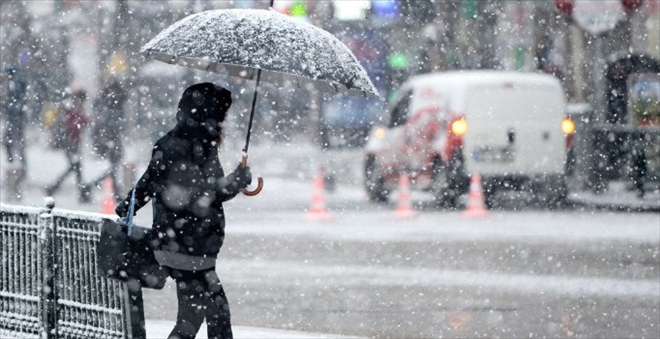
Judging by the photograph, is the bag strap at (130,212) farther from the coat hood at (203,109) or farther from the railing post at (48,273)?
the railing post at (48,273)

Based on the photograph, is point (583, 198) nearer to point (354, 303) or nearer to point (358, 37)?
point (354, 303)

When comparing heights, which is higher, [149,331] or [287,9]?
[287,9]

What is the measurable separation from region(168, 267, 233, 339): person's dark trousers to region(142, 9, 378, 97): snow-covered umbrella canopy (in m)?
1.03

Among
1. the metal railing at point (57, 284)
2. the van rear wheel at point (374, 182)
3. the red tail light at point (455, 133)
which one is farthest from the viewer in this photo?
the van rear wheel at point (374, 182)

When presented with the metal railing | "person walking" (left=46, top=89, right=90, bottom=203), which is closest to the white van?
"person walking" (left=46, top=89, right=90, bottom=203)

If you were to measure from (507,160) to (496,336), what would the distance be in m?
10.6

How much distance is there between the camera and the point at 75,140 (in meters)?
20.0

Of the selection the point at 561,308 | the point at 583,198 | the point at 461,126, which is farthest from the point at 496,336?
the point at 583,198

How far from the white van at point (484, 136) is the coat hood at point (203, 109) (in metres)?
13.1

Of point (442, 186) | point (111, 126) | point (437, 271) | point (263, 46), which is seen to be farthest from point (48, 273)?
point (442, 186)

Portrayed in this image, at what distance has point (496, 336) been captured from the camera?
30.3ft

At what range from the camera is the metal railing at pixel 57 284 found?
6863 millimetres

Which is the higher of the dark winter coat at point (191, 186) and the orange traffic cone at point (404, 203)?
the dark winter coat at point (191, 186)

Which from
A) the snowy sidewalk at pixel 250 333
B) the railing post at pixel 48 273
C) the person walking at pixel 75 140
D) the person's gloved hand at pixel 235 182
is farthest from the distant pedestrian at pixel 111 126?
the person's gloved hand at pixel 235 182
